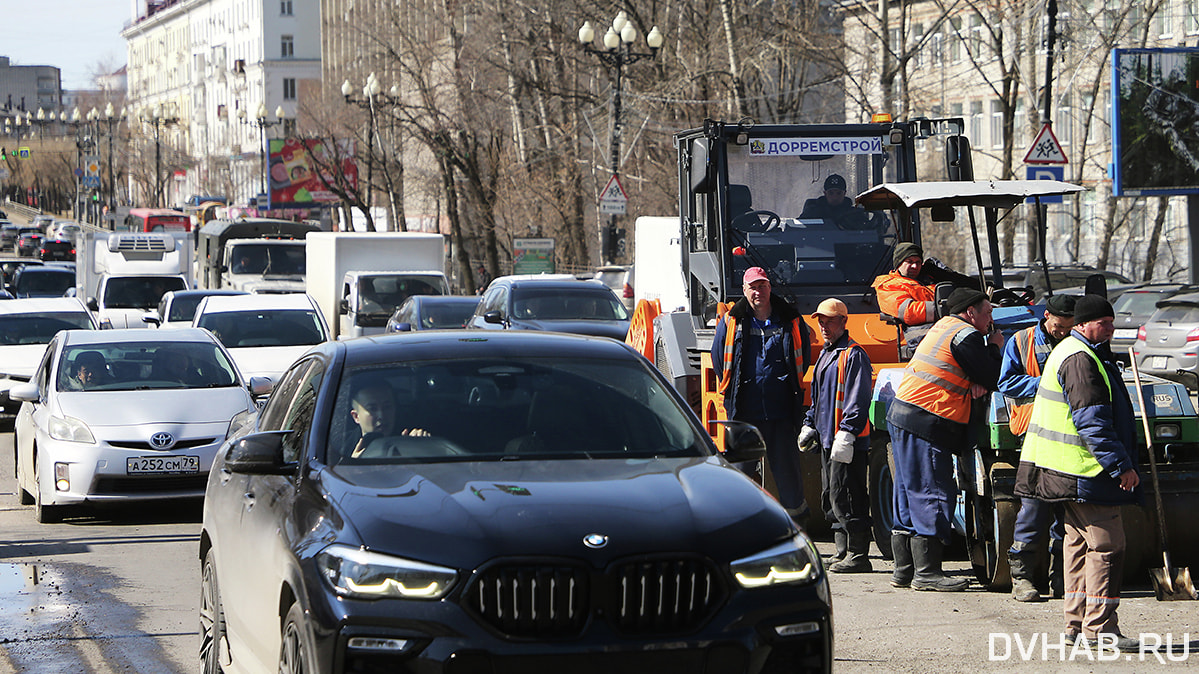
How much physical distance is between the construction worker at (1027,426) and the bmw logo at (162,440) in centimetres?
664

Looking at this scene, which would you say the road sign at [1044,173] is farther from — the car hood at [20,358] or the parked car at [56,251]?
the parked car at [56,251]

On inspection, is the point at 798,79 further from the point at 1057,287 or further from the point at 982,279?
the point at 982,279

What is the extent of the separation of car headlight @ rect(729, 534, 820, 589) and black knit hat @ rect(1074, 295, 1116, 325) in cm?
289

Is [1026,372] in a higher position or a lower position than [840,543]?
higher

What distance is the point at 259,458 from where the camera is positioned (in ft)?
18.5

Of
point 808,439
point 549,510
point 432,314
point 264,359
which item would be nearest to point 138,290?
point 432,314

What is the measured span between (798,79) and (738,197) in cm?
3099

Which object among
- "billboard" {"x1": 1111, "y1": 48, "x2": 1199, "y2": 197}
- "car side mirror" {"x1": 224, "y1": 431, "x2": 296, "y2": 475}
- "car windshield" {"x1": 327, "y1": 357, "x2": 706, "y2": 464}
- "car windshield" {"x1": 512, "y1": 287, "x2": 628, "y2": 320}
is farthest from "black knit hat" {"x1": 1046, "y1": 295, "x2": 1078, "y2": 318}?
"billboard" {"x1": 1111, "y1": 48, "x2": 1199, "y2": 197}

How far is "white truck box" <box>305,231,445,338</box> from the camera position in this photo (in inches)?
1211

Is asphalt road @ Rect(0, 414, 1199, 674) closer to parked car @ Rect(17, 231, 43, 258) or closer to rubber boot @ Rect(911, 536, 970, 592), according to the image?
rubber boot @ Rect(911, 536, 970, 592)

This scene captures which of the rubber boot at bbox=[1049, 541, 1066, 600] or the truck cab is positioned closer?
the rubber boot at bbox=[1049, 541, 1066, 600]

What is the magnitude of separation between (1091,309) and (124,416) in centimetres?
797

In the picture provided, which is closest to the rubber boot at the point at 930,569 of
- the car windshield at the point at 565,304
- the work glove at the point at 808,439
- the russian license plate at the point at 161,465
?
the work glove at the point at 808,439

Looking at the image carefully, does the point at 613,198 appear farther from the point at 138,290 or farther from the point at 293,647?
the point at 293,647
